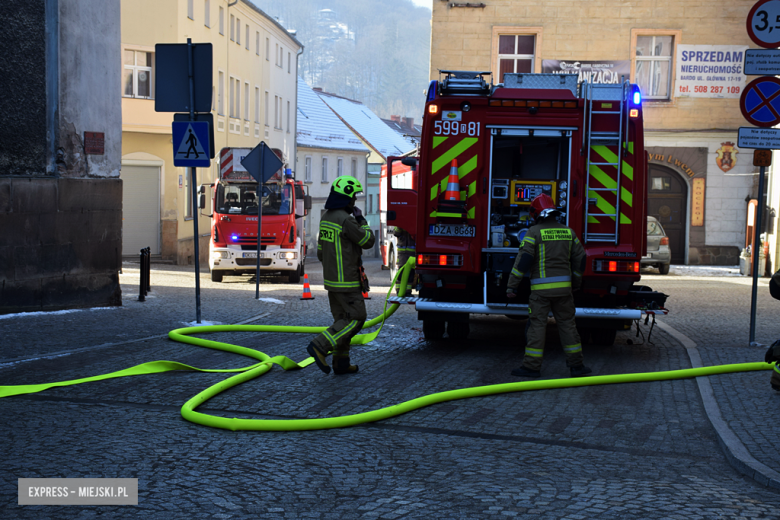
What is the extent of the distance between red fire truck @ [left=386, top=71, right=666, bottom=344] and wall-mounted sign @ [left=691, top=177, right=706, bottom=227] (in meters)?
18.0

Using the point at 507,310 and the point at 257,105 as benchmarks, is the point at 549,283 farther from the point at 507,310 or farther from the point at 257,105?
the point at 257,105

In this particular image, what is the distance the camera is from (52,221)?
37.7 ft

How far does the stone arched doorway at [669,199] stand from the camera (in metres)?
26.8

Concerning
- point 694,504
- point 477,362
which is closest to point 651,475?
point 694,504

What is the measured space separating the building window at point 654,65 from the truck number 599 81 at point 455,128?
61.2ft

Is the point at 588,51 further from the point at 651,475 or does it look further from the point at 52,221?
the point at 651,475

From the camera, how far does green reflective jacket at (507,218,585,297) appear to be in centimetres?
809

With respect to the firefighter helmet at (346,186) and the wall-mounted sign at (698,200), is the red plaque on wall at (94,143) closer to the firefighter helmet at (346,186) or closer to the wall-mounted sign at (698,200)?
the firefighter helmet at (346,186)

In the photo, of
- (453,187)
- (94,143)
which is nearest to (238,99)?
(94,143)

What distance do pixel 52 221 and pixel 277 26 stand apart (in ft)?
117

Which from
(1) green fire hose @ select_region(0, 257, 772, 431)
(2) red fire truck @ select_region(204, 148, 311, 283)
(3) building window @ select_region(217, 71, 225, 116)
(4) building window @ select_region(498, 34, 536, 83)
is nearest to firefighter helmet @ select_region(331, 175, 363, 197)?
(1) green fire hose @ select_region(0, 257, 772, 431)

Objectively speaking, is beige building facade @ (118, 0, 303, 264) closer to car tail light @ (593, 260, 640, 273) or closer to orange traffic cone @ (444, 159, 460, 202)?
orange traffic cone @ (444, 159, 460, 202)

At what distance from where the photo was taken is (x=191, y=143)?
33.8ft

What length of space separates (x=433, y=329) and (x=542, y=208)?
243cm
